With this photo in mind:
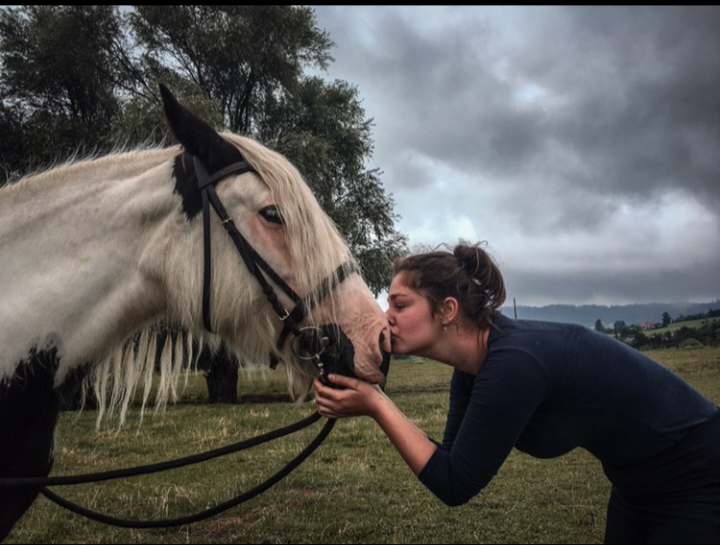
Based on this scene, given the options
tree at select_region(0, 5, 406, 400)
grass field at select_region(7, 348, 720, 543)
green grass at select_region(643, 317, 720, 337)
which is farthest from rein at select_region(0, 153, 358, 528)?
green grass at select_region(643, 317, 720, 337)

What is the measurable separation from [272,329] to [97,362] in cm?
84

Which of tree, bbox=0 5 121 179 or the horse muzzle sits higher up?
tree, bbox=0 5 121 179

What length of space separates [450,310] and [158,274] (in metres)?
1.36

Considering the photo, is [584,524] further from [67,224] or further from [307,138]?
[307,138]

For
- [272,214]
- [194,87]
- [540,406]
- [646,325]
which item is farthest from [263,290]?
[646,325]

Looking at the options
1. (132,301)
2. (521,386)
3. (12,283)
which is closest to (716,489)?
(521,386)

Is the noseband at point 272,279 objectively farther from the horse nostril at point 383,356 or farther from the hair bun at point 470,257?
the hair bun at point 470,257

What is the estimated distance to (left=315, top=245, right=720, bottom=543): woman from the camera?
217 centimetres

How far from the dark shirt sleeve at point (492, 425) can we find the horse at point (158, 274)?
43 cm

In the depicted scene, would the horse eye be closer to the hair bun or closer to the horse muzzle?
the horse muzzle

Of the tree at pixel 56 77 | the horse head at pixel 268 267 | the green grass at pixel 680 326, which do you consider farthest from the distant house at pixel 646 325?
the horse head at pixel 268 267

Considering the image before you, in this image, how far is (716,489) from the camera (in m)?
2.23

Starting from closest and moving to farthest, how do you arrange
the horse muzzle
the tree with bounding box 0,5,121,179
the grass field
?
the horse muzzle
the grass field
the tree with bounding box 0,5,121,179

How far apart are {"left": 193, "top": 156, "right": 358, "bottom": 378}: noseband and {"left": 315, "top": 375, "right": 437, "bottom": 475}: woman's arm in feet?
0.45
